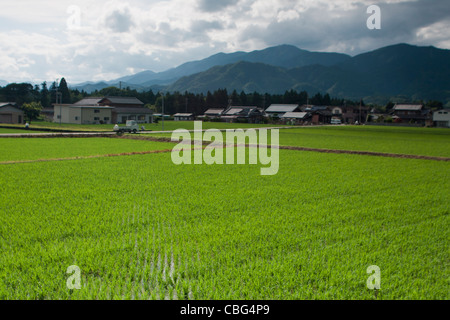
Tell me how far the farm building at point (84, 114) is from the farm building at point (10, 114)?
7.63 meters

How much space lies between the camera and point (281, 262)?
5945 millimetres

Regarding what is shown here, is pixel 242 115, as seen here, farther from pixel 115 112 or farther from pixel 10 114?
pixel 10 114

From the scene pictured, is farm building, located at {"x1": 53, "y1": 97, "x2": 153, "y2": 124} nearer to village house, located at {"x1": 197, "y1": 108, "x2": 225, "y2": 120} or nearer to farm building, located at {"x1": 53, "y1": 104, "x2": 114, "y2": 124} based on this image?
farm building, located at {"x1": 53, "y1": 104, "x2": 114, "y2": 124}

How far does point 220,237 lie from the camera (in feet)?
23.3

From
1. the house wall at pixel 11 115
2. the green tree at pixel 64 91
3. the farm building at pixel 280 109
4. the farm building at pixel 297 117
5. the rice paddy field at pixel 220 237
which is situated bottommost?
the rice paddy field at pixel 220 237

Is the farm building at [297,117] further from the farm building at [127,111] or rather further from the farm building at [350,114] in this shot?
the farm building at [127,111]

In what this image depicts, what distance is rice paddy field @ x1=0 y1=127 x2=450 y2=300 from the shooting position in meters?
5.09

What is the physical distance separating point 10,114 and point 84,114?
1179cm

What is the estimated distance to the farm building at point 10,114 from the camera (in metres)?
59.6

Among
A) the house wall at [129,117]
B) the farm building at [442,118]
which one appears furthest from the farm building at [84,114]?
the farm building at [442,118]

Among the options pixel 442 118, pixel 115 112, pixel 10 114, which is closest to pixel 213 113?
pixel 115 112

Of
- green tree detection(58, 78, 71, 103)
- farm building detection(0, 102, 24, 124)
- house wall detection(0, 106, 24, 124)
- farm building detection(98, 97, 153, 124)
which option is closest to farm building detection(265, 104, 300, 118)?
farm building detection(98, 97, 153, 124)
